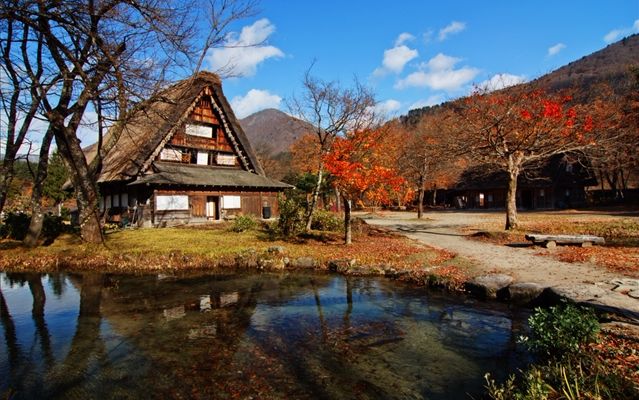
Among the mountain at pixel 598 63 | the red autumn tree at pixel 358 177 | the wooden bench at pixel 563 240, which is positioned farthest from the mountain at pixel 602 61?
the red autumn tree at pixel 358 177

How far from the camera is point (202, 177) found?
83.3 ft

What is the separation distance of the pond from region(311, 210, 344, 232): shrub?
10341 mm

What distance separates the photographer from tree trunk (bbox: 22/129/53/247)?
50.9ft

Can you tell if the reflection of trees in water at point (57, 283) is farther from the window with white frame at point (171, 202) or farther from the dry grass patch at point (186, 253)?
the window with white frame at point (171, 202)

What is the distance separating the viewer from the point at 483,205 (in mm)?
49688

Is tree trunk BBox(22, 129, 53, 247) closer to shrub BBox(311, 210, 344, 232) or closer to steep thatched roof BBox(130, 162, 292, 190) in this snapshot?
steep thatched roof BBox(130, 162, 292, 190)

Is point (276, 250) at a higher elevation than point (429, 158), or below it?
below

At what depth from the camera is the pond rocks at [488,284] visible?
9.07 meters

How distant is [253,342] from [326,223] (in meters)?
14.5

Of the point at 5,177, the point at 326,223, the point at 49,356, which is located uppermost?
the point at 5,177

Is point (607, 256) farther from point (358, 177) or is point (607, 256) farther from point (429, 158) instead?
point (429, 158)

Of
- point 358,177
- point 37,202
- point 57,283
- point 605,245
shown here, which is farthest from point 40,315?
point 605,245

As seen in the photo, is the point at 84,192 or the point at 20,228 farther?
the point at 20,228

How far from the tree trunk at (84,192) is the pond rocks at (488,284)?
47.4 feet
